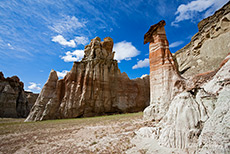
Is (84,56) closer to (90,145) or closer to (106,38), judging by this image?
(106,38)

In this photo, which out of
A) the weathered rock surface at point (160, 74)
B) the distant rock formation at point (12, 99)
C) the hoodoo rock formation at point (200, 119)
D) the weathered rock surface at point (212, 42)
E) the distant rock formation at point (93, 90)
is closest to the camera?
the hoodoo rock formation at point (200, 119)

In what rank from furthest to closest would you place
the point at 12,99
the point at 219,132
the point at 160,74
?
the point at 12,99 < the point at 160,74 < the point at 219,132

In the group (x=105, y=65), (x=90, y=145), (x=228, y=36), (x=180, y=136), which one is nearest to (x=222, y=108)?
(x=180, y=136)

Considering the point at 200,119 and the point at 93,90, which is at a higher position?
the point at 93,90

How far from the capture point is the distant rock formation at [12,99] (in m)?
28.3

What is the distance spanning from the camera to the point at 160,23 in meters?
11.0

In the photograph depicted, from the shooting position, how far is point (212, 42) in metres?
11.6

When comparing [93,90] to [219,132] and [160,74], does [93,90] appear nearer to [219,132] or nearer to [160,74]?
[160,74]

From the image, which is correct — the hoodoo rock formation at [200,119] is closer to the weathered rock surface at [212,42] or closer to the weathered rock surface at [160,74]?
the weathered rock surface at [160,74]

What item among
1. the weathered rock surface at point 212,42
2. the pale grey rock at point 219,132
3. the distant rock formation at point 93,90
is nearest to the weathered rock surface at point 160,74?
the weathered rock surface at point 212,42

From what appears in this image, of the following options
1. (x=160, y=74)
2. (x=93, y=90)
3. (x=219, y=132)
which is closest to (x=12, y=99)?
(x=93, y=90)

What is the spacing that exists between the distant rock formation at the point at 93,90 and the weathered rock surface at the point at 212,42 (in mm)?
14510

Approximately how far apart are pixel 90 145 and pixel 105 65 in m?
20.6

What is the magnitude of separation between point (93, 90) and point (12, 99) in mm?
23455
